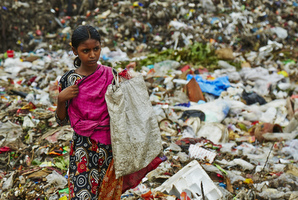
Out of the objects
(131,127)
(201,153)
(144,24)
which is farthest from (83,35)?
(144,24)

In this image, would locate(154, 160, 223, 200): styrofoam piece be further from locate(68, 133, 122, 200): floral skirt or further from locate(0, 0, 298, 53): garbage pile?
locate(0, 0, 298, 53): garbage pile

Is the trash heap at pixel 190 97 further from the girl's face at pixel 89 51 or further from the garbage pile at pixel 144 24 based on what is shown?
the girl's face at pixel 89 51

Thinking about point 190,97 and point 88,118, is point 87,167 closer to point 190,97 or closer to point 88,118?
point 88,118

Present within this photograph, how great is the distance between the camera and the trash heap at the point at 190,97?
306 centimetres

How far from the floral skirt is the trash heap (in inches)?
22.8

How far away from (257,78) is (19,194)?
4932 millimetres

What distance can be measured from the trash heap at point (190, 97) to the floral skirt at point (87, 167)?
22.8 inches

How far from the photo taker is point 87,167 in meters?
1.77

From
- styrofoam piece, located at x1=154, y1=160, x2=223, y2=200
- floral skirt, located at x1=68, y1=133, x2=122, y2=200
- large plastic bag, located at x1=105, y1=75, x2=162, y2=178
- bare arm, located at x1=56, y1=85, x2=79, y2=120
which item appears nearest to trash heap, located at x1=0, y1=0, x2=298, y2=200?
styrofoam piece, located at x1=154, y1=160, x2=223, y2=200

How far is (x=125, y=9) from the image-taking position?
8.67 m

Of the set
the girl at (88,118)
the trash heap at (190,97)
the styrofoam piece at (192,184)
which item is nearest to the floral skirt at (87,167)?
the girl at (88,118)

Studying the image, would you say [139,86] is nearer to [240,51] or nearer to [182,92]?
[182,92]

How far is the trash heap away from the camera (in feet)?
10.0

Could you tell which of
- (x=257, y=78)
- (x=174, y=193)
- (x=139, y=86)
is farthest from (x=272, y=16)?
(x=139, y=86)
